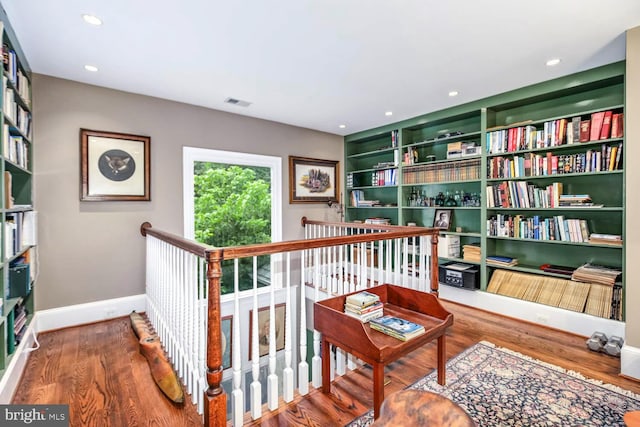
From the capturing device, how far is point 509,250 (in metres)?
3.72

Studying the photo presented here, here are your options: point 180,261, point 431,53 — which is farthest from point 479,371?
point 431,53

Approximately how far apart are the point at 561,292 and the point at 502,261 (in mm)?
602

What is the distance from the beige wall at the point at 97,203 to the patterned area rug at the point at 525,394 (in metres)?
2.91

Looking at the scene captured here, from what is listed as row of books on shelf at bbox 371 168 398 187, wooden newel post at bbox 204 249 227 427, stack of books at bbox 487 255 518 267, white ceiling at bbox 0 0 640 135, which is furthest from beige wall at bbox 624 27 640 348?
wooden newel post at bbox 204 249 227 427

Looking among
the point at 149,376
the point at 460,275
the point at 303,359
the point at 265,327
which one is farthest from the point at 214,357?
the point at 460,275

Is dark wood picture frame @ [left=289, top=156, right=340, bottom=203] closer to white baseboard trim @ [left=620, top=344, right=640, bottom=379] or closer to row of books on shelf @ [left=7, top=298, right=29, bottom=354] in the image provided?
row of books on shelf @ [left=7, top=298, right=29, bottom=354]

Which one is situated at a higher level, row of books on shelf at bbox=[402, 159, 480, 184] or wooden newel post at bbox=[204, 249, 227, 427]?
row of books on shelf at bbox=[402, 159, 480, 184]

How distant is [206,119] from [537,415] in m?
4.14

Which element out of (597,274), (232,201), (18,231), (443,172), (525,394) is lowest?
(525,394)

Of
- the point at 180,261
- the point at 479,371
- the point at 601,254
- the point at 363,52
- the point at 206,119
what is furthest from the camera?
the point at 206,119

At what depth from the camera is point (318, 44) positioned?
2387mm

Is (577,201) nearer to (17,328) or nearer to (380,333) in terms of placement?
(380,333)

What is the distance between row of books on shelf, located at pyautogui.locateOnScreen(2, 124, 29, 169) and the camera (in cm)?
205

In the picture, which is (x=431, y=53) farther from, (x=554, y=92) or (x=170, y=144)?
(x=170, y=144)
